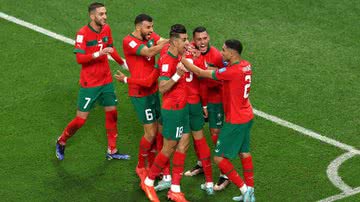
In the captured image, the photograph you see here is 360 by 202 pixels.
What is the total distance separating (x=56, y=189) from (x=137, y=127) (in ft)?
7.22

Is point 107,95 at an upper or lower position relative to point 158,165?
upper

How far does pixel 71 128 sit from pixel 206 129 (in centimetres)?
235

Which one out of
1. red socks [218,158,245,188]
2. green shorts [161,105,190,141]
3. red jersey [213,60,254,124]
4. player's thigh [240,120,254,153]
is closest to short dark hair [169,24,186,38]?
red jersey [213,60,254,124]

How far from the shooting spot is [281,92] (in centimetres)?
1473

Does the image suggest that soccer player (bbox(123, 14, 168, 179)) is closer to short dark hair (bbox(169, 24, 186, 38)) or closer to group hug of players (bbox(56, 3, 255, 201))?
group hug of players (bbox(56, 3, 255, 201))

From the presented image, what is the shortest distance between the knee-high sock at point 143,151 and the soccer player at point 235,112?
117 centimetres

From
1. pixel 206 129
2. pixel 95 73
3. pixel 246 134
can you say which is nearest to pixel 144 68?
pixel 95 73

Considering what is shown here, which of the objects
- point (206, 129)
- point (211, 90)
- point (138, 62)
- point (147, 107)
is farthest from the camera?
point (206, 129)

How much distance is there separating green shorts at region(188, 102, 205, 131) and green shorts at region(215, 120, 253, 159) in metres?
0.43

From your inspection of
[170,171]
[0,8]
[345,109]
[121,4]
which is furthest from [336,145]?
[0,8]

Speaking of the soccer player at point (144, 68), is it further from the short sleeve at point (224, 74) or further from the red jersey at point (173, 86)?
the short sleeve at point (224, 74)

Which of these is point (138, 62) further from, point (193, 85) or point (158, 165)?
point (158, 165)

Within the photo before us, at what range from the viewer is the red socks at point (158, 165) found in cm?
1169

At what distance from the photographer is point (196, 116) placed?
11711 mm
